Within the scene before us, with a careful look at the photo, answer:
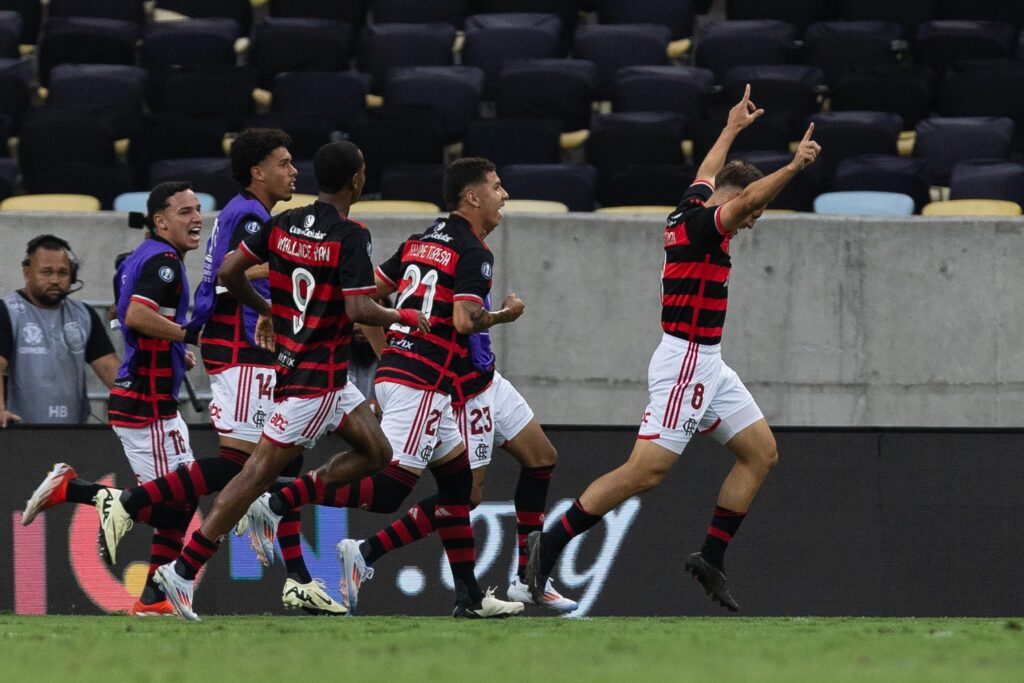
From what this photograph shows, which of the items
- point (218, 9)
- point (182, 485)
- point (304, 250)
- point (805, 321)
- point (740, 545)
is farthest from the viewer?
point (218, 9)

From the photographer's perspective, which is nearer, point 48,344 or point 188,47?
point 48,344

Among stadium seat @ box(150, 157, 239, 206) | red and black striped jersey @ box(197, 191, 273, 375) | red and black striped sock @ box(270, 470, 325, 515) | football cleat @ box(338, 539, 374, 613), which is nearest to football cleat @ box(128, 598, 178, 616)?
red and black striped sock @ box(270, 470, 325, 515)

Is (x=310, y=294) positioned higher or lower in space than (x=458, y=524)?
higher

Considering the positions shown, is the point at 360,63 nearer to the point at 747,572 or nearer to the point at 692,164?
the point at 692,164

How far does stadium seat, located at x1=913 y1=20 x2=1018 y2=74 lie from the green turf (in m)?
9.07

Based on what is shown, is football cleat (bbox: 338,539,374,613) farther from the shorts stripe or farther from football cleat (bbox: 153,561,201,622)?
football cleat (bbox: 153,561,201,622)

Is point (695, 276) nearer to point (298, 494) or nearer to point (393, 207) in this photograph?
point (298, 494)

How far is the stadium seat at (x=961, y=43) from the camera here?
50.8ft

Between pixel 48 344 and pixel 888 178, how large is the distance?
682cm

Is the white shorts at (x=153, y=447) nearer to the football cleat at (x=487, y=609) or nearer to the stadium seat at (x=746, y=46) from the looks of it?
the football cleat at (x=487, y=609)

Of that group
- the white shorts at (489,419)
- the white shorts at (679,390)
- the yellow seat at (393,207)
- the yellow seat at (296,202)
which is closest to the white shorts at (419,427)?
the white shorts at (489,419)

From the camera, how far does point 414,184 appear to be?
13.2 meters

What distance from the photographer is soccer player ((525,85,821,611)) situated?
310 inches

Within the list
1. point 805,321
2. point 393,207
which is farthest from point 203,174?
point 805,321
